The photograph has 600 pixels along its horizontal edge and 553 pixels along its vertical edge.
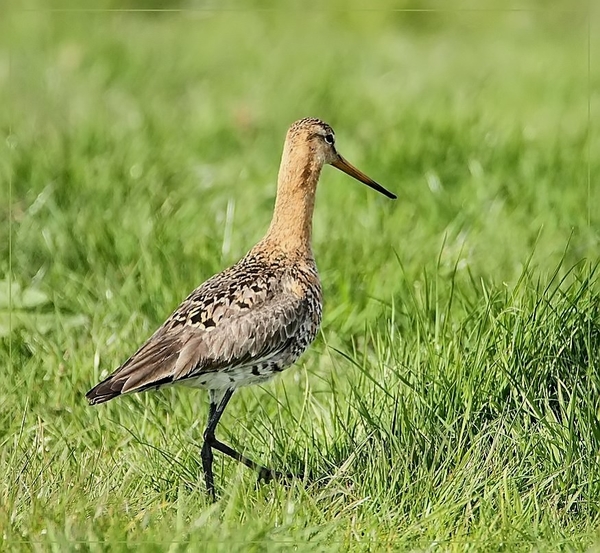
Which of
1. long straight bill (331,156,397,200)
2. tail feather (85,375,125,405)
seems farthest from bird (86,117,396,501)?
long straight bill (331,156,397,200)

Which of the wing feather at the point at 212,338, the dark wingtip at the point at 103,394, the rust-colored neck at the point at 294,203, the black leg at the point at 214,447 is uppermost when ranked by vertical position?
the rust-colored neck at the point at 294,203

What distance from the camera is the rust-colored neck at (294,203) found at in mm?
Result: 4664

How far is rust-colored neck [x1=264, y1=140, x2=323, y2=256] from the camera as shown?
4664 millimetres

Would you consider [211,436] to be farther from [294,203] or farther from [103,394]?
[294,203]

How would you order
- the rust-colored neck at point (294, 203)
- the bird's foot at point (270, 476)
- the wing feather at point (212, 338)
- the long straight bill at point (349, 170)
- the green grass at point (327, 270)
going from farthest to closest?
the long straight bill at point (349, 170)
the rust-colored neck at point (294, 203)
the wing feather at point (212, 338)
the bird's foot at point (270, 476)
the green grass at point (327, 270)

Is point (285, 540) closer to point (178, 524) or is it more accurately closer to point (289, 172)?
point (178, 524)

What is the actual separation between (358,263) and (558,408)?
1792mm

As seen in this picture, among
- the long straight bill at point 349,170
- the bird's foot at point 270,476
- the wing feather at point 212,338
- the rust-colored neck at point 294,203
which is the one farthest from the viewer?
the long straight bill at point 349,170

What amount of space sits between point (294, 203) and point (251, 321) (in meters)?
0.57

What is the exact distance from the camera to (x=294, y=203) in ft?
15.3

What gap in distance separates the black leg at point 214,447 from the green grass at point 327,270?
0.06 m

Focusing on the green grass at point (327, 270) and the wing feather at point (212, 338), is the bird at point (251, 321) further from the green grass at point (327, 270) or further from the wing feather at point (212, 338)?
the green grass at point (327, 270)

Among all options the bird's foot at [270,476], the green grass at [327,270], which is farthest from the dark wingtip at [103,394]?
the bird's foot at [270,476]

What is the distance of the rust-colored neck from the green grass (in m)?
0.51
